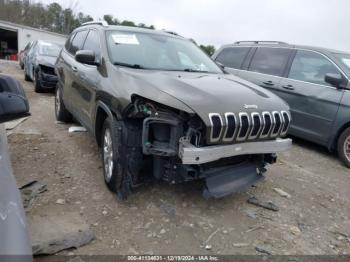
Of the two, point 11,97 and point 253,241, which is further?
point 253,241

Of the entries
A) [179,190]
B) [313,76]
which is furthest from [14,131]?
[313,76]

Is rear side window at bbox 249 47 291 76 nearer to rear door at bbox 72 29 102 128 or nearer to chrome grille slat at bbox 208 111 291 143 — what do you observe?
chrome grille slat at bbox 208 111 291 143

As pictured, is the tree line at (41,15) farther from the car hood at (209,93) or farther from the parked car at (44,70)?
the car hood at (209,93)

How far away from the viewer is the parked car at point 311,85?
5.71 meters

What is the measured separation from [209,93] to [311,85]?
348 centimetres

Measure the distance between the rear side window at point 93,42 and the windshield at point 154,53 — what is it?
181 millimetres

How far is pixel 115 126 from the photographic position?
11.5 feet

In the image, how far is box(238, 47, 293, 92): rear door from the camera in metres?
6.70

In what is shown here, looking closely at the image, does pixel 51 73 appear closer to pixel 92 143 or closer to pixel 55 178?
pixel 92 143

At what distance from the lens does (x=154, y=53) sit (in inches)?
171

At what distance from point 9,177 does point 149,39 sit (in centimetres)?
310

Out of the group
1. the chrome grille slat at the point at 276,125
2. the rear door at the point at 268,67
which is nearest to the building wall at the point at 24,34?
the rear door at the point at 268,67

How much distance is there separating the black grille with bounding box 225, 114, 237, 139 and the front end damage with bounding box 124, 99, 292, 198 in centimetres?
10

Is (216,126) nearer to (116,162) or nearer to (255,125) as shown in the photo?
(255,125)
